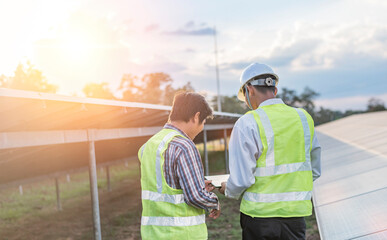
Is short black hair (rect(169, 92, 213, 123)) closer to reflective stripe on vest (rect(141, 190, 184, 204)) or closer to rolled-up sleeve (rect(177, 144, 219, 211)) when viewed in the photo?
rolled-up sleeve (rect(177, 144, 219, 211))

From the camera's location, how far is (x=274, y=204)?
7.68ft

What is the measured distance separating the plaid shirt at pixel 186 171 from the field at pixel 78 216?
564cm

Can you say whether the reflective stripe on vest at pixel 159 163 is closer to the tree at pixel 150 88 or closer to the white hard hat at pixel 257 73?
the white hard hat at pixel 257 73

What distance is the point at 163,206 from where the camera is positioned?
7.47 feet

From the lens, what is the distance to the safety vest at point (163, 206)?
227cm

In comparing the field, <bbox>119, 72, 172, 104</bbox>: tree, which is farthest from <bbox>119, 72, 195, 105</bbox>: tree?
the field

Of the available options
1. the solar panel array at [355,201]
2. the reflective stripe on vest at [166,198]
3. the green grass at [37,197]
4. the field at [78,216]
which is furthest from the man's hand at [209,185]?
the green grass at [37,197]

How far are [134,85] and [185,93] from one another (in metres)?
50.0

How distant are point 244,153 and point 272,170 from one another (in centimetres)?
25

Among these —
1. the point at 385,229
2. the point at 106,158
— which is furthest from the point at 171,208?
the point at 106,158

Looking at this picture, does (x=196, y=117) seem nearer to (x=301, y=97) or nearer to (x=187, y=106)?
(x=187, y=106)

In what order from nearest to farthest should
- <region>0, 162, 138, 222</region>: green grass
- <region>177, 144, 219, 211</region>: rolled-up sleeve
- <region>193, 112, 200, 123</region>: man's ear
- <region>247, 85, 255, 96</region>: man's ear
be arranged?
<region>177, 144, 219, 211</region>: rolled-up sleeve, <region>193, 112, 200, 123</region>: man's ear, <region>247, 85, 255, 96</region>: man's ear, <region>0, 162, 138, 222</region>: green grass

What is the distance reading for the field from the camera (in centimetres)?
878

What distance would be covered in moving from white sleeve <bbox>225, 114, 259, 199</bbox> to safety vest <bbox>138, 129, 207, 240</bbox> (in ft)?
1.12
